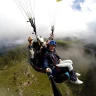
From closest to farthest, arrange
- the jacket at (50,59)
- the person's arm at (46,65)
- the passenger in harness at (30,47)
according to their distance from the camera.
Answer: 1. the person's arm at (46,65)
2. the passenger in harness at (30,47)
3. the jacket at (50,59)

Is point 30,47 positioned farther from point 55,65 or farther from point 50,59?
point 55,65

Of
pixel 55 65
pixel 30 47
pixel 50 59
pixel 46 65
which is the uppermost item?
pixel 30 47

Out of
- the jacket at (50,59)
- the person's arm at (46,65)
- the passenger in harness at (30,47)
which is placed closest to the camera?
the person's arm at (46,65)

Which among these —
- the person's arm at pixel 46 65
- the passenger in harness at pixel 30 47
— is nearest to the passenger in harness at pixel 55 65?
the person's arm at pixel 46 65

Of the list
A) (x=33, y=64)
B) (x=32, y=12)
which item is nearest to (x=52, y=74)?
(x=33, y=64)

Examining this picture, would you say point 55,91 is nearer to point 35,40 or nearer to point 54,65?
point 54,65

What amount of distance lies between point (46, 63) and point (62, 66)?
1221 millimetres

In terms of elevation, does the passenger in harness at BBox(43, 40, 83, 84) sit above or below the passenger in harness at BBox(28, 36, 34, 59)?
below

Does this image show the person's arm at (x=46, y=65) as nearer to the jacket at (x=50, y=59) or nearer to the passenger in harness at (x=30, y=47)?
the jacket at (x=50, y=59)

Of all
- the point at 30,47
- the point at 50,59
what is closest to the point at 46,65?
the point at 50,59

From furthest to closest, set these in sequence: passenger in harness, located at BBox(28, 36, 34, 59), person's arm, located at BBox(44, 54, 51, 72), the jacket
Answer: the jacket, passenger in harness, located at BBox(28, 36, 34, 59), person's arm, located at BBox(44, 54, 51, 72)

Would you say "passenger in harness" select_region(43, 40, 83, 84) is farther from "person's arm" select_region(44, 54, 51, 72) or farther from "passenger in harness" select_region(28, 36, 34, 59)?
"passenger in harness" select_region(28, 36, 34, 59)

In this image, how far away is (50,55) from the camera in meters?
18.3

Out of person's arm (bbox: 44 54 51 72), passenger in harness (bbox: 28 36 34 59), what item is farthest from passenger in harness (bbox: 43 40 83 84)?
passenger in harness (bbox: 28 36 34 59)
